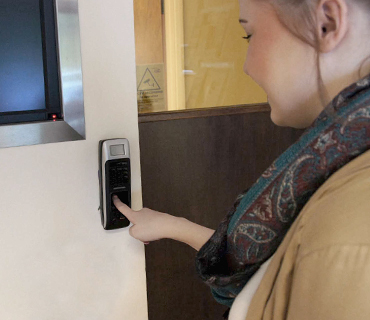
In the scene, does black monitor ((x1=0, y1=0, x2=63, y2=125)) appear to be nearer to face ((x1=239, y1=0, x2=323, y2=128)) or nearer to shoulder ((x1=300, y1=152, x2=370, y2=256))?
face ((x1=239, y1=0, x2=323, y2=128))

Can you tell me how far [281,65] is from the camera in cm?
67

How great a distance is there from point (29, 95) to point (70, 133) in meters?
0.11

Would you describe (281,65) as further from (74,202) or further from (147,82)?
(147,82)

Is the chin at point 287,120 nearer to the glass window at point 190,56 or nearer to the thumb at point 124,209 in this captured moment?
the thumb at point 124,209

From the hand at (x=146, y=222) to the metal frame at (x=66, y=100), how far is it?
186 mm

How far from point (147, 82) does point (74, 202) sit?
0.46m

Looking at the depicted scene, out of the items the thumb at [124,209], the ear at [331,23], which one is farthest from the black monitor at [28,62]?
the ear at [331,23]

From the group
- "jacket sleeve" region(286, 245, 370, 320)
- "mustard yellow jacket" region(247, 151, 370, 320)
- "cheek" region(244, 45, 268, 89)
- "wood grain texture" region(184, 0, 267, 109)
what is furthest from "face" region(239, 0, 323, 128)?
"wood grain texture" region(184, 0, 267, 109)

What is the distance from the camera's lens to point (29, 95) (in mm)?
919

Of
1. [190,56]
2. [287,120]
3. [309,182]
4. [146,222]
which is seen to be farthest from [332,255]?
[190,56]

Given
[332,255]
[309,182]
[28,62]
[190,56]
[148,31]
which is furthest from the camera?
[190,56]

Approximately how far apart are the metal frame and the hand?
0.19 metres

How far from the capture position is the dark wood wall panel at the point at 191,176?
1.41 m

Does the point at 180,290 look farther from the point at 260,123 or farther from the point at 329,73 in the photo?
the point at 329,73
